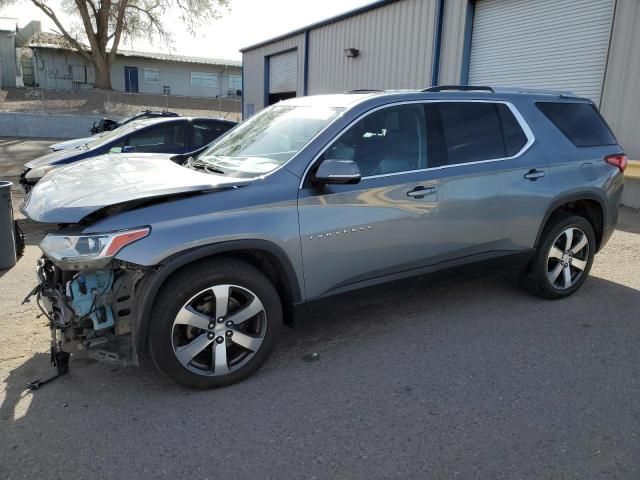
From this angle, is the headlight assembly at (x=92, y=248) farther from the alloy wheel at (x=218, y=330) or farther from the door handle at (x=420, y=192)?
the door handle at (x=420, y=192)

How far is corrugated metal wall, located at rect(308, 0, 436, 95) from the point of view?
550 inches

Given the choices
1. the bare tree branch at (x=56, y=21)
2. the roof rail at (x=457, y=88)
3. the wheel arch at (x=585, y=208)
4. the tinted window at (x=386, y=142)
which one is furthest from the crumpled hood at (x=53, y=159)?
the bare tree branch at (x=56, y=21)

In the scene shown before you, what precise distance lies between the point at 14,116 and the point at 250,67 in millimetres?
10642

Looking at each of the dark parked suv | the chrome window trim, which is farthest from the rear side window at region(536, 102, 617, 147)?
the chrome window trim

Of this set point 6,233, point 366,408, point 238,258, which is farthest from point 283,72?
point 366,408

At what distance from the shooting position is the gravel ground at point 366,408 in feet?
8.59

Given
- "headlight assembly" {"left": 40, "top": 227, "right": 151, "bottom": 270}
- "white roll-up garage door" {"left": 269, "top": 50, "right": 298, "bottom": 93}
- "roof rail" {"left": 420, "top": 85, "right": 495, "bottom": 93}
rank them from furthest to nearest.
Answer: "white roll-up garage door" {"left": 269, "top": 50, "right": 298, "bottom": 93} → "roof rail" {"left": 420, "top": 85, "right": 495, "bottom": 93} → "headlight assembly" {"left": 40, "top": 227, "right": 151, "bottom": 270}

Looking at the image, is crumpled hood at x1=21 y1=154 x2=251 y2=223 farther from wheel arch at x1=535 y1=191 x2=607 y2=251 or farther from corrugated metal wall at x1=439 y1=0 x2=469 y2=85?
corrugated metal wall at x1=439 y1=0 x2=469 y2=85

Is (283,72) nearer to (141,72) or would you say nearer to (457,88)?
(457,88)

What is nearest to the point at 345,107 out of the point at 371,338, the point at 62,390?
the point at 371,338

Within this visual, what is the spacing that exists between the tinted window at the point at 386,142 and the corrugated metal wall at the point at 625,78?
7444 millimetres

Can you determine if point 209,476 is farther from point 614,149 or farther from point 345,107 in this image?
point 614,149

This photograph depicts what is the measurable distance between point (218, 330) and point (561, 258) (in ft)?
10.8

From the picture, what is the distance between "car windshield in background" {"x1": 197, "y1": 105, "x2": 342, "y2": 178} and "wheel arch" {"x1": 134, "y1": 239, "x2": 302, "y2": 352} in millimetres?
537
